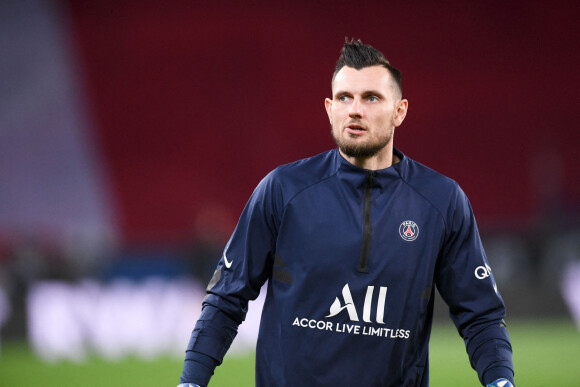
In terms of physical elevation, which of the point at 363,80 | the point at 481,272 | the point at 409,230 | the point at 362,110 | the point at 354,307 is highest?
the point at 363,80

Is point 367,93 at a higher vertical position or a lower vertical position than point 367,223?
higher

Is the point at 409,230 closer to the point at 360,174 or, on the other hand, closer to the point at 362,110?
the point at 360,174

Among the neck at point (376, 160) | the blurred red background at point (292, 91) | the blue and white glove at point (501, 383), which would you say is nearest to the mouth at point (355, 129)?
the neck at point (376, 160)

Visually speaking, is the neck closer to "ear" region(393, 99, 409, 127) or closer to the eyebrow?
"ear" region(393, 99, 409, 127)

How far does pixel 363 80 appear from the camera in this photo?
3463mm

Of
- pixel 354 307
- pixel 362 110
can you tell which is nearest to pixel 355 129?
pixel 362 110

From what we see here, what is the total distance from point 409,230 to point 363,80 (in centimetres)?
65

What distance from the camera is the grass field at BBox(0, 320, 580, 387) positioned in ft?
26.7

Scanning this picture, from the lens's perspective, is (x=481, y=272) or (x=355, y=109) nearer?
(x=355, y=109)

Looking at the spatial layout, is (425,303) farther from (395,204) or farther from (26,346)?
(26,346)

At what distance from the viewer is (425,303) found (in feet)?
11.3

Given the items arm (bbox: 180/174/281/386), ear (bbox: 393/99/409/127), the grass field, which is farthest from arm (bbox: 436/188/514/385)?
the grass field

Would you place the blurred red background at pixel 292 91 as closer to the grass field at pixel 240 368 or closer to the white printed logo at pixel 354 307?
the grass field at pixel 240 368

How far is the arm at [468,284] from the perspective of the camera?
346 centimetres
